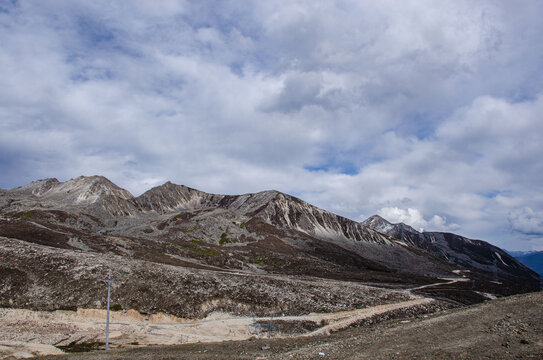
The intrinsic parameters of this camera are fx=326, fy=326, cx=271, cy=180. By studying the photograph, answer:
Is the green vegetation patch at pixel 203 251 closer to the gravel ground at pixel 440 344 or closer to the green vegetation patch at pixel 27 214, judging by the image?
the green vegetation patch at pixel 27 214

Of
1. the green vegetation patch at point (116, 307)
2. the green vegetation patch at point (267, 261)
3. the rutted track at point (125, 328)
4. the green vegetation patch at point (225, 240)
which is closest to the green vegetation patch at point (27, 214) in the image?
the green vegetation patch at point (225, 240)

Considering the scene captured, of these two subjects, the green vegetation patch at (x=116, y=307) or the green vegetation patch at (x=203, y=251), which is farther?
the green vegetation patch at (x=203, y=251)

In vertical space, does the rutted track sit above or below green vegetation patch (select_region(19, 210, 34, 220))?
below

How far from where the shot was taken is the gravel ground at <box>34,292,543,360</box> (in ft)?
81.3

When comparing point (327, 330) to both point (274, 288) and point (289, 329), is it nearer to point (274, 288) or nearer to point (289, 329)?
point (289, 329)

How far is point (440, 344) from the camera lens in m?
28.0

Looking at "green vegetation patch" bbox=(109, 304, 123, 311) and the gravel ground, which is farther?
"green vegetation patch" bbox=(109, 304, 123, 311)

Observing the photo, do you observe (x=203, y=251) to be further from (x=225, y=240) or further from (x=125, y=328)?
(x=125, y=328)

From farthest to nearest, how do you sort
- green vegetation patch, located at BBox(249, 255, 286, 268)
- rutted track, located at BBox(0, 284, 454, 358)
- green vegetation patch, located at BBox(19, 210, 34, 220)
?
green vegetation patch, located at BBox(19, 210, 34, 220) < green vegetation patch, located at BBox(249, 255, 286, 268) < rutted track, located at BBox(0, 284, 454, 358)

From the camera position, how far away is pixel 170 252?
13088cm

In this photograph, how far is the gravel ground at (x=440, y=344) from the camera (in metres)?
24.8

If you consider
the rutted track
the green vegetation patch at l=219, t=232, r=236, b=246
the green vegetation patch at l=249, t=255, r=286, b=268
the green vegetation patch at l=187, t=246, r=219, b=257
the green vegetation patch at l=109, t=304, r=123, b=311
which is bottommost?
the rutted track

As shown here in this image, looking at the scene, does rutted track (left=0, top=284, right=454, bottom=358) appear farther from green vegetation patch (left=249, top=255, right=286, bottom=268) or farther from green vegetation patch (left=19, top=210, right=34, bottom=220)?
green vegetation patch (left=19, top=210, right=34, bottom=220)

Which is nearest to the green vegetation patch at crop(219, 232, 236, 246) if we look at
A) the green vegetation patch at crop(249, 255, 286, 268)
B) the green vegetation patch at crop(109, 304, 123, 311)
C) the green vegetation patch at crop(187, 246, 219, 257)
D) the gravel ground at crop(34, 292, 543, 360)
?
the green vegetation patch at crop(249, 255, 286, 268)
